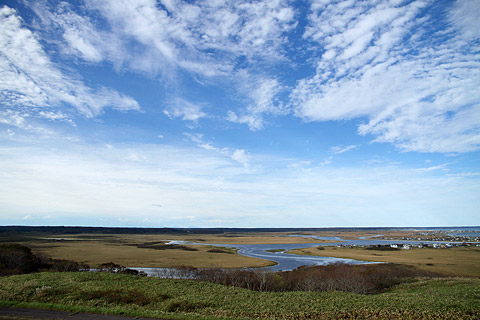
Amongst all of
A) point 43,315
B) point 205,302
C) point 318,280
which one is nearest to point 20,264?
point 43,315

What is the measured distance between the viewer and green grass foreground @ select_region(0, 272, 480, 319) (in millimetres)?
17906

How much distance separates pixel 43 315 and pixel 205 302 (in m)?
10.1

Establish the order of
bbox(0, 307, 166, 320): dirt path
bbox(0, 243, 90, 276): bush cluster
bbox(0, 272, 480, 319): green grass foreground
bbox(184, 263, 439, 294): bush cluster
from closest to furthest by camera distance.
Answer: bbox(0, 307, 166, 320): dirt path < bbox(0, 272, 480, 319): green grass foreground < bbox(184, 263, 439, 294): bush cluster < bbox(0, 243, 90, 276): bush cluster

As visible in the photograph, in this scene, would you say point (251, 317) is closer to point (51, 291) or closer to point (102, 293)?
point (102, 293)

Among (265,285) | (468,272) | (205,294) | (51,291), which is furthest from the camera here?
(468,272)

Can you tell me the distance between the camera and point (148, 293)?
76.4 ft

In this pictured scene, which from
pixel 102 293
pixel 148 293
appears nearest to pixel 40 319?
pixel 102 293

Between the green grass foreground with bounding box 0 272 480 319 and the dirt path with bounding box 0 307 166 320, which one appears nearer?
the dirt path with bounding box 0 307 166 320

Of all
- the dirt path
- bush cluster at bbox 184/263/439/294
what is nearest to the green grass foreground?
the dirt path

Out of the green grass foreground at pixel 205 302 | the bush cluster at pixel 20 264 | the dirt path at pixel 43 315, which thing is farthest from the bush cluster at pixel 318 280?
the bush cluster at pixel 20 264

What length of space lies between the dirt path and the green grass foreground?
0.77 meters

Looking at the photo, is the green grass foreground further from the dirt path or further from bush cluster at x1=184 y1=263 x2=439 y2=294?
bush cluster at x1=184 y1=263 x2=439 y2=294

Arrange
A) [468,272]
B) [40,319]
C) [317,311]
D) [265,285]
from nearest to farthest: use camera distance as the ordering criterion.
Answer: [40,319] → [317,311] → [265,285] → [468,272]

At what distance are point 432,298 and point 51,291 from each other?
1170 inches
